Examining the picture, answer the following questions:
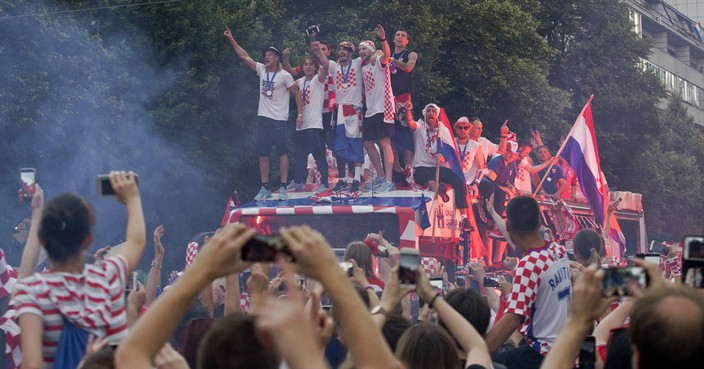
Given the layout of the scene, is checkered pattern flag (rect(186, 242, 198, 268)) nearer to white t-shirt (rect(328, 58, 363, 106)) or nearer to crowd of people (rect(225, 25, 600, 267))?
crowd of people (rect(225, 25, 600, 267))

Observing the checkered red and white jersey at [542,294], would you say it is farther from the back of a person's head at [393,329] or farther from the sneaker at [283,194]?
the sneaker at [283,194]

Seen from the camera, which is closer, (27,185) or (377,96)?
(27,185)

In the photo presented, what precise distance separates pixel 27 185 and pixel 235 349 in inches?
97.5

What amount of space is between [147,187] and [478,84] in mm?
11084

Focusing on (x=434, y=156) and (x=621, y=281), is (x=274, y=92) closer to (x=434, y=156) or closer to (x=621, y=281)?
(x=434, y=156)

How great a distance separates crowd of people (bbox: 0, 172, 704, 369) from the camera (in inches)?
99.3

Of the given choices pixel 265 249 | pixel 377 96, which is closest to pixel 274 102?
pixel 377 96

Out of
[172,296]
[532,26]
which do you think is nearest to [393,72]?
[172,296]

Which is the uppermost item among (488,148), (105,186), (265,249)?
(488,148)

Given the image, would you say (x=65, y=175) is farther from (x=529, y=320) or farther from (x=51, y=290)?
(x=51, y=290)

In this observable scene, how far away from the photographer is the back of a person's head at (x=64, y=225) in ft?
13.7

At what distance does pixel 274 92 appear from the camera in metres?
14.8

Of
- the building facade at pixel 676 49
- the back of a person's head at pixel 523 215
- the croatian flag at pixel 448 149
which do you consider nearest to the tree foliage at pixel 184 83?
the croatian flag at pixel 448 149

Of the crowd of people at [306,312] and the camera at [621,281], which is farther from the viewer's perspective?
the camera at [621,281]
